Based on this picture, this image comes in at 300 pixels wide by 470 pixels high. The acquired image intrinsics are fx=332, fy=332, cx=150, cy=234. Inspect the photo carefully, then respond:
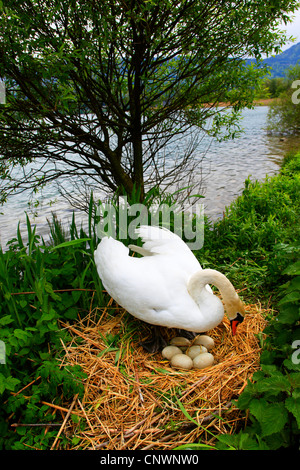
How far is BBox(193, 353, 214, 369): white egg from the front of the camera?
1959 mm

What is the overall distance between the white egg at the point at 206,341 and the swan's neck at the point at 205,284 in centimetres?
28

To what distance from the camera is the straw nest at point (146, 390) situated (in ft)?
5.32

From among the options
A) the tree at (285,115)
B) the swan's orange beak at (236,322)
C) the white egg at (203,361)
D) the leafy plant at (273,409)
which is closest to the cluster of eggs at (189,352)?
the white egg at (203,361)

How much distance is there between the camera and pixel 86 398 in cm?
180

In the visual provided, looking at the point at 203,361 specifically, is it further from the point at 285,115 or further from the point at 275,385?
the point at 285,115

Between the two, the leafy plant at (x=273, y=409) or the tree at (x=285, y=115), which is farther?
the tree at (x=285, y=115)

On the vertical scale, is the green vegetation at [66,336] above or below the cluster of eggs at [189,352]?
above

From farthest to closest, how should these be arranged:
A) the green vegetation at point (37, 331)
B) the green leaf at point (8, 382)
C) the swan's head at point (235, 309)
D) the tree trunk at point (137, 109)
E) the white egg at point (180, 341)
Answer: the tree trunk at point (137, 109), the white egg at point (180, 341), the swan's head at point (235, 309), the green vegetation at point (37, 331), the green leaf at point (8, 382)

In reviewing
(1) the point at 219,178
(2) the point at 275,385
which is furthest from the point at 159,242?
(1) the point at 219,178

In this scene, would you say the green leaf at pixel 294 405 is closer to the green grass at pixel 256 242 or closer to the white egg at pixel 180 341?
the white egg at pixel 180 341

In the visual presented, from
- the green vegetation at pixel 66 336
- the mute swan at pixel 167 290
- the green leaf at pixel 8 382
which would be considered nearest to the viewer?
the green vegetation at pixel 66 336

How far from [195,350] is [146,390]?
1.33 ft

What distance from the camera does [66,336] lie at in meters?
2.11

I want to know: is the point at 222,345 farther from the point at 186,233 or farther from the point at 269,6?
the point at 269,6
